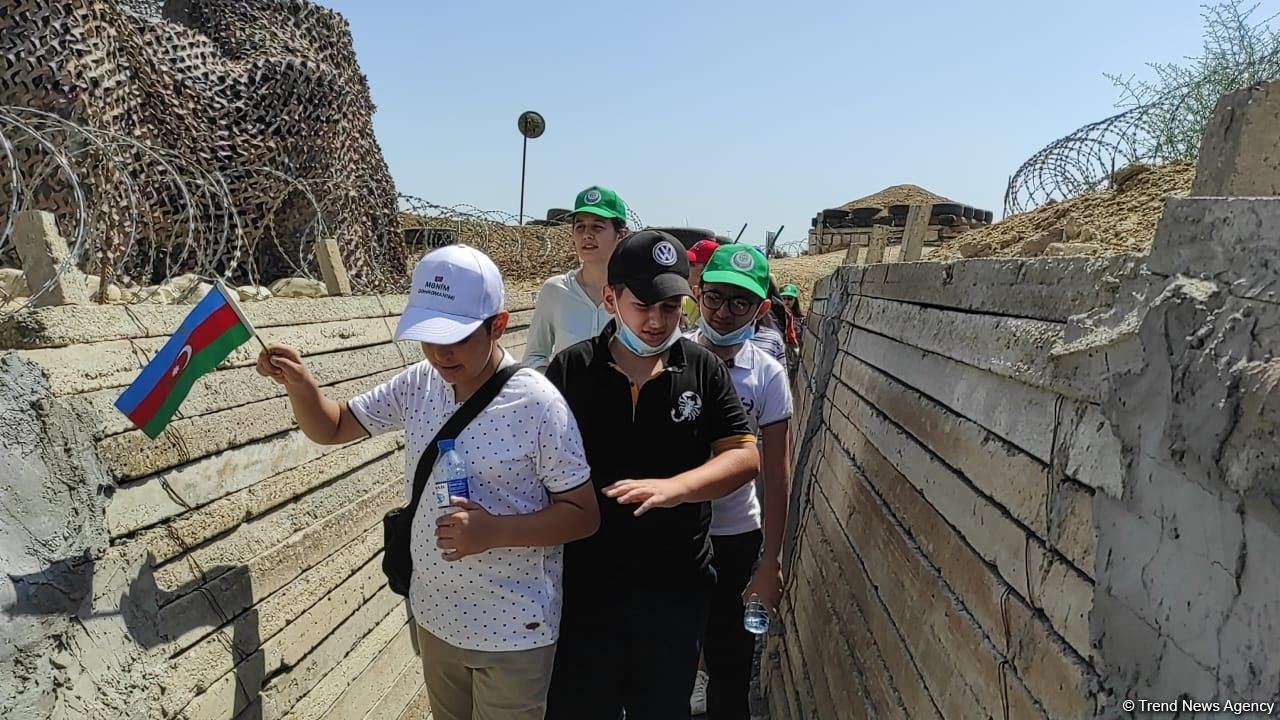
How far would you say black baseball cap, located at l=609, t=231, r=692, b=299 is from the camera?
8.86 ft

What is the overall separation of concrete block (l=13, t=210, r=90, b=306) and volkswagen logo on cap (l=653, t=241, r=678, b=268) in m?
1.80

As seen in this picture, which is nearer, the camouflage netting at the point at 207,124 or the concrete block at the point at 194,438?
the concrete block at the point at 194,438

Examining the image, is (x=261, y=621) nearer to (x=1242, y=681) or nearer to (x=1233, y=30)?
(x=1242, y=681)

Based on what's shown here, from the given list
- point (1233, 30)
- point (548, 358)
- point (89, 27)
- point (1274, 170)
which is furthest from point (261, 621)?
point (1233, 30)

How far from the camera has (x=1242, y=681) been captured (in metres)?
1.11

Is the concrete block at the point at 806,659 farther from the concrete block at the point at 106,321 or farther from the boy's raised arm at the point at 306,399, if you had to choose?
the concrete block at the point at 106,321

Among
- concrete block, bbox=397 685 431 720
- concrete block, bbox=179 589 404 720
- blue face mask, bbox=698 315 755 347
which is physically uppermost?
blue face mask, bbox=698 315 755 347

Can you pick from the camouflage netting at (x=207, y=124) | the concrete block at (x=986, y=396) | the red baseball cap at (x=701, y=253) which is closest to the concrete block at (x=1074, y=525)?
the concrete block at (x=986, y=396)

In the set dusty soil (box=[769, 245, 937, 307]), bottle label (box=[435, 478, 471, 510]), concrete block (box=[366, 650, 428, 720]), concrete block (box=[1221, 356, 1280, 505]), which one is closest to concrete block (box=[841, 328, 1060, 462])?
concrete block (box=[1221, 356, 1280, 505])

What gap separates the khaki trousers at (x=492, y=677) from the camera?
8.09ft

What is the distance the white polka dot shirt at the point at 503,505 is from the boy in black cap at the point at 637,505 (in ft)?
0.58

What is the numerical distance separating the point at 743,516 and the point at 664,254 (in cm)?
106

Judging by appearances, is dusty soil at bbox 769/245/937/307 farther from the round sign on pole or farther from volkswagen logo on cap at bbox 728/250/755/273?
volkswagen logo on cap at bbox 728/250/755/273

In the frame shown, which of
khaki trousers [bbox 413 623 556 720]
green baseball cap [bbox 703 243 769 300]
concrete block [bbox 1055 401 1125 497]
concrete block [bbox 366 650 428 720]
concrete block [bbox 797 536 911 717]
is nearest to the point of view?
concrete block [bbox 1055 401 1125 497]
